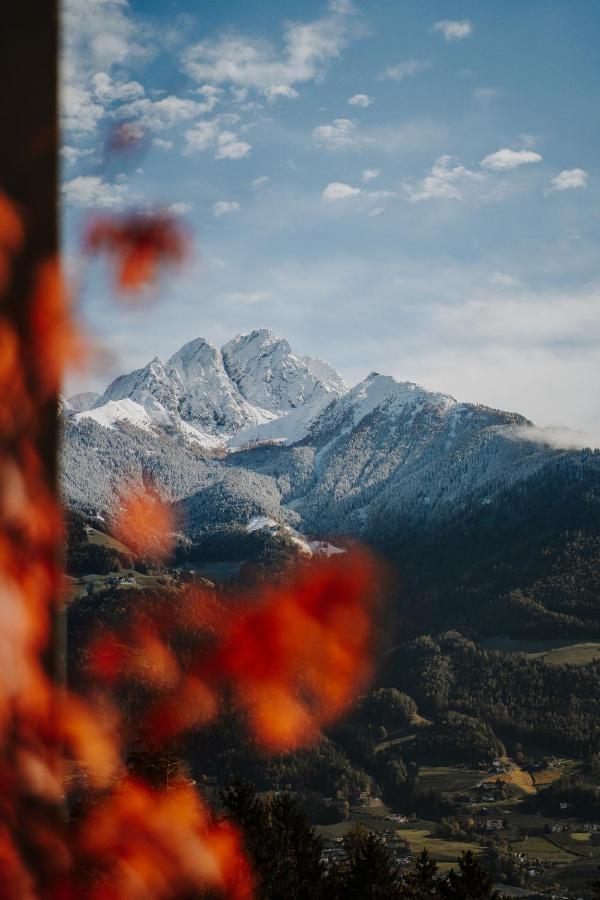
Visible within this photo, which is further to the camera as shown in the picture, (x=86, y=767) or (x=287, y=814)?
(x=86, y=767)

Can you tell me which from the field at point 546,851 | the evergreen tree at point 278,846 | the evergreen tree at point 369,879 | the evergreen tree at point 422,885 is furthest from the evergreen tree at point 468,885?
the field at point 546,851

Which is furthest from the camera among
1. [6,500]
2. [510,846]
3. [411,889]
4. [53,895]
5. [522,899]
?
[510,846]

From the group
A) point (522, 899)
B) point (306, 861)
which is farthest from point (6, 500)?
point (522, 899)

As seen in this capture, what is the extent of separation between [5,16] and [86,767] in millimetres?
173385

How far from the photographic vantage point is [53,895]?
125 inches

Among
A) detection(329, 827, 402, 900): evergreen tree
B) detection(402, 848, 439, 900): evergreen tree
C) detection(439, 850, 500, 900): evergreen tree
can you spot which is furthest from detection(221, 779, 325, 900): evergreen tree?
detection(439, 850, 500, 900): evergreen tree

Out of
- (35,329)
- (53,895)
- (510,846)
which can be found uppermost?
(35,329)

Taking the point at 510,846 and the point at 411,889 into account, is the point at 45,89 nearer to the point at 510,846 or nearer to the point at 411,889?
the point at 411,889

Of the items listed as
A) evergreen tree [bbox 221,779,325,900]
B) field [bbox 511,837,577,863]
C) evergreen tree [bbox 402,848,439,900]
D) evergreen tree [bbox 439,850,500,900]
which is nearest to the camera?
evergreen tree [bbox 221,779,325,900]

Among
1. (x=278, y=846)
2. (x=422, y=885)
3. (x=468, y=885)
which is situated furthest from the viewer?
(x=422, y=885)

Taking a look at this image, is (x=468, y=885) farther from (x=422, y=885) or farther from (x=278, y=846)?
(x=278, y=846)

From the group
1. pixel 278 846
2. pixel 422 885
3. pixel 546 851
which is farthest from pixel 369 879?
pixel 546 851

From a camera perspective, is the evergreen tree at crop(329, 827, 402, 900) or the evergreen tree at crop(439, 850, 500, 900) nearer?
the evergreen tree at crop(439, 850, 500, 900)

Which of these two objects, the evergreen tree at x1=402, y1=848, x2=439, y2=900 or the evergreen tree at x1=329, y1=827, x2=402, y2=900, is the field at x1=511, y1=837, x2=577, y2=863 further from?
the evergreen tree at x1=329, y1=827, x2=402, y2=900
